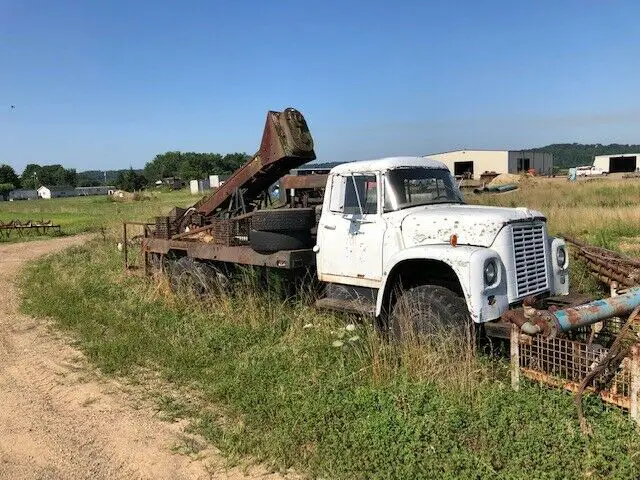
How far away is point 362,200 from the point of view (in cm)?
702

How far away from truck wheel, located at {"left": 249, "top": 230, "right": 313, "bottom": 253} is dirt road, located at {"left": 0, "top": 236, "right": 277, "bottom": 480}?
8.30 ft

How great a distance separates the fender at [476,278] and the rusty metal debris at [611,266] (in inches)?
95.9

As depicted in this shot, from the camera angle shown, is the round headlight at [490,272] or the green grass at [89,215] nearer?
the round headlight at [490,272]

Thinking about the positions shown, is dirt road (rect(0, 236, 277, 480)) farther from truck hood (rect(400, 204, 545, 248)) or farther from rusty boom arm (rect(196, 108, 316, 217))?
rusty boom arm (rect(196, 108, 316, 217))

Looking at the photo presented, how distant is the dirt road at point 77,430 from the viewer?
4.46 m

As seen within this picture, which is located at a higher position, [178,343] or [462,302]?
[462,302]

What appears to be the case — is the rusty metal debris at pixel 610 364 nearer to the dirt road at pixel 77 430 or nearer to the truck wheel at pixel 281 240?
the dirt road at pixel 77 430

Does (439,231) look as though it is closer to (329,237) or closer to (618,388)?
(329,237)

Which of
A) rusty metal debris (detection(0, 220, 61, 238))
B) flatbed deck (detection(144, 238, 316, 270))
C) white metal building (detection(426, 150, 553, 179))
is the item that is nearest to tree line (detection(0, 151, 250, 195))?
white metal building (detection(426, 150, 553, 179))

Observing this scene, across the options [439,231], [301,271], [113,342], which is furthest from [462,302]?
[113,342]

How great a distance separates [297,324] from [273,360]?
96 centimetres

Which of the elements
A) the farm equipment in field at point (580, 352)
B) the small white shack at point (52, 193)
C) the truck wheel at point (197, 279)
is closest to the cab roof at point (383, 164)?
the farm equipment in field at point (580, 352)

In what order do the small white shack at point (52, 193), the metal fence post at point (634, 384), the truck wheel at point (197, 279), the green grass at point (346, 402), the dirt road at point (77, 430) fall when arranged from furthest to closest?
the small white shack at point (52, 193), the truck wheel at point (197, 279), the dirt road at point (77, 430), the metal fence post at point (634, 384), the green grass at point (346, 402)

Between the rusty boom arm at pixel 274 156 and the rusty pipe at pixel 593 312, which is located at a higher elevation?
the rusty boom arm at pixel 274 156
